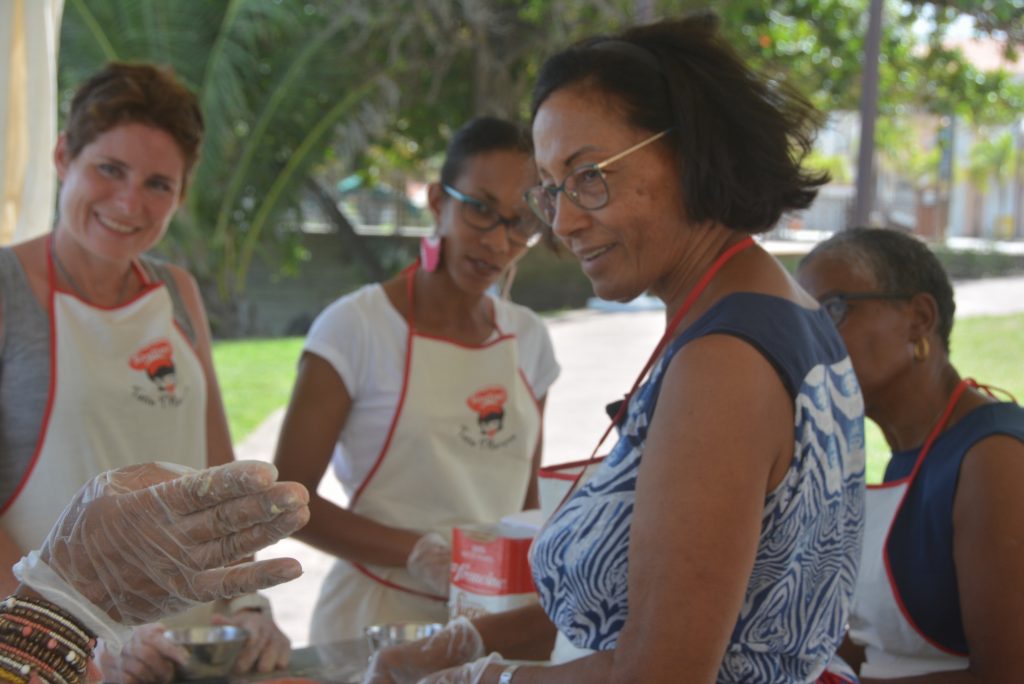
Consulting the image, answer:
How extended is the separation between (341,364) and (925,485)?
4.29 ft

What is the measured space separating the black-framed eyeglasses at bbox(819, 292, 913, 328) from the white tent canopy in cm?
220

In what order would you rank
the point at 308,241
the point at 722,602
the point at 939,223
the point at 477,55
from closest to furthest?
the point at 722,602 < the point at 477,55 < the point at 308,241 < the point at 939,223

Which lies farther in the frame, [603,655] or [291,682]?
[291,682]

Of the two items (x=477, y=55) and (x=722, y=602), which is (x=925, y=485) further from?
(x=477, y=55)

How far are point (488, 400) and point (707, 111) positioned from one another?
1290 millimetres

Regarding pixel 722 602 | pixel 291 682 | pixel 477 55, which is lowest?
pixel 291 682

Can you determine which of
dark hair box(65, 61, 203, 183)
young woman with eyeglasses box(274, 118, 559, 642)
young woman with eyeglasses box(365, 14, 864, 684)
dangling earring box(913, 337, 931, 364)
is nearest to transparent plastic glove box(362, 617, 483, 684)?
young woman with eyeglasses box(365, 14, 864, 684)

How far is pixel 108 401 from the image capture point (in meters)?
2.52

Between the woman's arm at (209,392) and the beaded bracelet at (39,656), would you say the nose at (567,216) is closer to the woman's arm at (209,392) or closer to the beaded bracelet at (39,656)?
the beaded bracelet at (39,656)

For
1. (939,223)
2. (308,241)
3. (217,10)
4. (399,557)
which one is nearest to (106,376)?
(399,557)

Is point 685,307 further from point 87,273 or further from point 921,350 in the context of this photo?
point 87,273

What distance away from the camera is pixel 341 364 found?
8.60 ft

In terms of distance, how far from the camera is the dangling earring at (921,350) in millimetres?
2324

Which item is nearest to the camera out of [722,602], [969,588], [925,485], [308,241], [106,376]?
[722,602]
